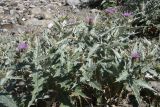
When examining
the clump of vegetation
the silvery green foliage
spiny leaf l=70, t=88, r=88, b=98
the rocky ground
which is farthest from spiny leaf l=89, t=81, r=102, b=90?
the silvery green foliage

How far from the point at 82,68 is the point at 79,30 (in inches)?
14.8

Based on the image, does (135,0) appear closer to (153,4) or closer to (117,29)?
(153,4)

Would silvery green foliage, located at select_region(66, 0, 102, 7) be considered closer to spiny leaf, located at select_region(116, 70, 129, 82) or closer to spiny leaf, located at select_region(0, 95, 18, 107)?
spiny leaf, located at select_region(116, 70, 129, 82)

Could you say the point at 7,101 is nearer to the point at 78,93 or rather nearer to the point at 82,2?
the point at 78,93

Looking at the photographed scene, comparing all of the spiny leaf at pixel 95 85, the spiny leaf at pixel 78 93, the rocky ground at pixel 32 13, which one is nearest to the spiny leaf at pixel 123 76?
the spiny leaf at pixel 95 85

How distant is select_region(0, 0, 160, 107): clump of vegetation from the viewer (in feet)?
10.8

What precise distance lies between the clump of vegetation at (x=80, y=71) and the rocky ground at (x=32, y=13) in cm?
272

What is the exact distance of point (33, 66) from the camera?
3.38 meters

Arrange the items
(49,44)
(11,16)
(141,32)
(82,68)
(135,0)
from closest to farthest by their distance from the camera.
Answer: (82,68) → (49,44) → (141,32) → (135,0) → (11,16)

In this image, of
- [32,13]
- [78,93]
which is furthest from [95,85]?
[32,13]

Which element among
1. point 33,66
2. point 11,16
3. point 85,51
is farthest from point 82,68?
point 11,16

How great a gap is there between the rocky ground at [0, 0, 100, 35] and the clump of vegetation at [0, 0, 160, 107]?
2.72 metres

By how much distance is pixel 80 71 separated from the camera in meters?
3.38

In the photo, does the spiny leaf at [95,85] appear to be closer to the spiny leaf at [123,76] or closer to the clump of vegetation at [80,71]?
the clump of vegetation at [80,71]
